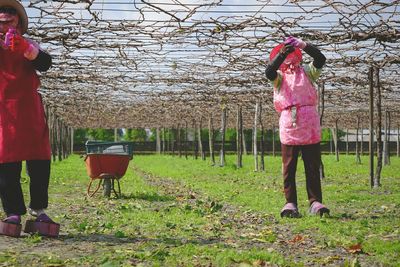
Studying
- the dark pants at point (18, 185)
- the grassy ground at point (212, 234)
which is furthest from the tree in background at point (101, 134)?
the dark pants at point (18, 185)

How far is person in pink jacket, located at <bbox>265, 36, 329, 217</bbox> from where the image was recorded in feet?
21.6

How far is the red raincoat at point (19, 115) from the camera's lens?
493 centimetres

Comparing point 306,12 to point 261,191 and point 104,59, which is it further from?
point 104,59

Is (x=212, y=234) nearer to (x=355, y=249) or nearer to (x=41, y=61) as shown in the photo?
(x=355, y=249)

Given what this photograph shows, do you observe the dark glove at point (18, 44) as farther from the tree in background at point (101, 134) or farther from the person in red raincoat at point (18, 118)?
the tree in background at point (101, 134)

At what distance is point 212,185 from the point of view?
11.7 m

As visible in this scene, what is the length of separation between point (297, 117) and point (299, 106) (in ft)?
0.43

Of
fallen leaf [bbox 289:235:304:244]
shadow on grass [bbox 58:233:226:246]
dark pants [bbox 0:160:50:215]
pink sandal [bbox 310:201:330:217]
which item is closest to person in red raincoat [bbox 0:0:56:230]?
dark pants [bbox 0:160:50:215]

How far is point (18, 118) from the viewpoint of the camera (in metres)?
4.96

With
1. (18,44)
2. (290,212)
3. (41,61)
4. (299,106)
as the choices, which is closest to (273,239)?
(290,212)

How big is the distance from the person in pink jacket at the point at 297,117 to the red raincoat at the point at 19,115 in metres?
2.69

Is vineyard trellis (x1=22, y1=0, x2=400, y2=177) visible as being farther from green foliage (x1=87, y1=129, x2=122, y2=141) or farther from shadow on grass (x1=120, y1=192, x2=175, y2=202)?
green foliage (x1=87, y1=129, x2=122, y2=141)

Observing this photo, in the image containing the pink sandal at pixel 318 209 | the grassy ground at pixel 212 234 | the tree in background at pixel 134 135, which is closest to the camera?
the grassy ground at pixel 212 234

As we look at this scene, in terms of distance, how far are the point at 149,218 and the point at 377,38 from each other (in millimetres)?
5148
